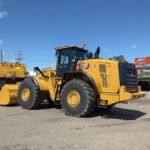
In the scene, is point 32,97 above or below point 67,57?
below

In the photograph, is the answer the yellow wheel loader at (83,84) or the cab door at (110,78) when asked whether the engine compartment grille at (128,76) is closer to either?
the yellow wheel loader at (83,84)

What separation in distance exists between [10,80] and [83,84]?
604 centimetres

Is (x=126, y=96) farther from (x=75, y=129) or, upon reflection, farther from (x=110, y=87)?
(x=75, y=129)

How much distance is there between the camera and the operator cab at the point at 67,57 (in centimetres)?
750

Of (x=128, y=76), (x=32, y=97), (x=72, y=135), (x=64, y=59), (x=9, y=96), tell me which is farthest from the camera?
(x=9, y=96)

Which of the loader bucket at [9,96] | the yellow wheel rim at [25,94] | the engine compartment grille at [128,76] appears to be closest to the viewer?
the engine compartment grille at [128,76]

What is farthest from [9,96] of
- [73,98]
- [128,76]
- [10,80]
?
[128,76]

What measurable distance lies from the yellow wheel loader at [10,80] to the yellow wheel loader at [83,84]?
111 cm

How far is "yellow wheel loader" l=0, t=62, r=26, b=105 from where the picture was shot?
9.00m

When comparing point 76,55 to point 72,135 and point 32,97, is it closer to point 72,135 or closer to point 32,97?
point 32,97

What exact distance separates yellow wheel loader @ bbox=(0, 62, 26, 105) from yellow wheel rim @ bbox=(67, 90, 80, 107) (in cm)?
366

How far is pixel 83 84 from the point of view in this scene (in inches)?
253

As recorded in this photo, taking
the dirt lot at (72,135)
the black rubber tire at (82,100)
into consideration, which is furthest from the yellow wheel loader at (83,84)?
the dirt lot at (72,135)

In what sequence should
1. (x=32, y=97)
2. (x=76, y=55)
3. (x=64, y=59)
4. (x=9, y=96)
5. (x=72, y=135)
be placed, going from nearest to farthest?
(x=72, y=135) → (x=76, y=55) → (x=64, y=59) → (x=32, y=97) → (x=9, y=96)
